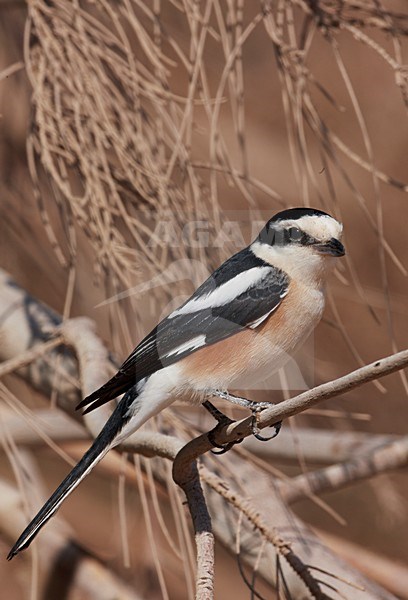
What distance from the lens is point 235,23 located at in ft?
4.86

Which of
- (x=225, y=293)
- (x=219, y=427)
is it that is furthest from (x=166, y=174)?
(x=219, y=427)

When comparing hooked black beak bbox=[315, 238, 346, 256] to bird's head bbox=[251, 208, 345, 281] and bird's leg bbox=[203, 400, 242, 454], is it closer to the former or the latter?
bird's head bbox=[251, 208, 345, 281]

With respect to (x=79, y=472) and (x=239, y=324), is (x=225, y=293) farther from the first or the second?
(x=79, y=472)

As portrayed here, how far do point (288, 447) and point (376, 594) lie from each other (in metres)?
0.73

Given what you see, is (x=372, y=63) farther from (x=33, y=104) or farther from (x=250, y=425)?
(x=250, y=425)

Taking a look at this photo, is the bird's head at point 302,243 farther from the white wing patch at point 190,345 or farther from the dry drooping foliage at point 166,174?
the white wing patch at point 190,345

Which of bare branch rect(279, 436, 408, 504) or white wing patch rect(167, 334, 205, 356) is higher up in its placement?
white wing patch rect(167, 334, 205, 356)

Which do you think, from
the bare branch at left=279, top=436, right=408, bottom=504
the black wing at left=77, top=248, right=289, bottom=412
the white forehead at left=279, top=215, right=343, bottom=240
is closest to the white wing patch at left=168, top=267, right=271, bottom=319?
the black wing at left=77, top=248, right=289, bottom=412

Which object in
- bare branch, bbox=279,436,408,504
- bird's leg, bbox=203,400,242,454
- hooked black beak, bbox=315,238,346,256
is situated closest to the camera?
bird's leg, bbox=203,400,242,454

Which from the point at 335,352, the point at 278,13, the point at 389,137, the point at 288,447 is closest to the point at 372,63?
the point at 389,137

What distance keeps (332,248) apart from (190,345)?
0.24m

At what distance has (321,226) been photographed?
4.37 ft

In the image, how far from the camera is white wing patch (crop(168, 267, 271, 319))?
1382 millimetres

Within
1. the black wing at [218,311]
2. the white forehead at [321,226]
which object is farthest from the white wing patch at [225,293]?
the white forehead at [321,226]
